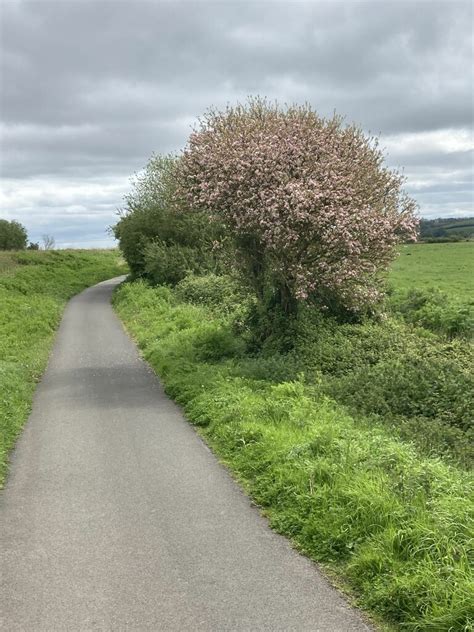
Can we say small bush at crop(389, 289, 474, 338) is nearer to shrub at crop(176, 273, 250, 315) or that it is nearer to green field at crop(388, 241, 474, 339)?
green field at crop(388, 241, 474, 339)

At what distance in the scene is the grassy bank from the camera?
515 inches

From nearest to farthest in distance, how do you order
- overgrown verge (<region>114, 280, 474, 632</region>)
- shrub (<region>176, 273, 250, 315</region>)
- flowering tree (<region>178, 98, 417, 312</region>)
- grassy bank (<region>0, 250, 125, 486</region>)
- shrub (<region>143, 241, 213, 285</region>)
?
overgrown verge (<region>114, 280, 474, 632</region>)
grassy bank (<region>0, 250, 125, 486</region>)
flowering tree (<region>178, 98, 417, 312</region>)
shrub (<region>176, 273, 250, 315</region>)
shrub (<region>143, 241, 213, 285</region>)

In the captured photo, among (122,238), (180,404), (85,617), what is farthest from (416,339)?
(122,238)

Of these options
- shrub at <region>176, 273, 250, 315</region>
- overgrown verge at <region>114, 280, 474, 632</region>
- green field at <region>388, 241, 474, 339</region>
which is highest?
shrub at <region>176, 273, 250, 315</region>

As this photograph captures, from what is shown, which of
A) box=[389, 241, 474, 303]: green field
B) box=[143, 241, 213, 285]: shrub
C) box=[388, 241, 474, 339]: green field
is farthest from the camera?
box=[143, 241, 213, 285]: shrub

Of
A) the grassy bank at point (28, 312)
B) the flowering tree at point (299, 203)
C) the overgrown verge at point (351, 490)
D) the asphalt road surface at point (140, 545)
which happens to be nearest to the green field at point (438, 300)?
the flowering tree at point (299, 203)

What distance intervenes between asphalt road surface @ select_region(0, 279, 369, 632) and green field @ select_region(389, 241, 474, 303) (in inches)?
888

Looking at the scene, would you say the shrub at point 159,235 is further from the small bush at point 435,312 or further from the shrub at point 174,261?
the small bush at point 435,312

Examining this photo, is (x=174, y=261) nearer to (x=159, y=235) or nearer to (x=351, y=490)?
(x=159, y=235)

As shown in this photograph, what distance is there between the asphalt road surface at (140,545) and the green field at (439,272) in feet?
74.0

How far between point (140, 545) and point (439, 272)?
4655cm

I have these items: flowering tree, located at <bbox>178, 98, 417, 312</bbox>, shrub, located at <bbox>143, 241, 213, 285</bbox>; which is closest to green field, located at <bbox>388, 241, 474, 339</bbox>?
flowering tree, located at <bbox>178, 98, 417, 312</bbox>

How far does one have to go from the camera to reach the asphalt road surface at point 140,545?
5.07 meters

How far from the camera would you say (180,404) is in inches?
522
